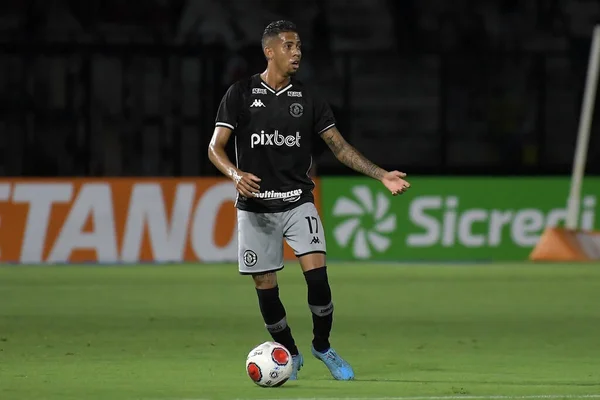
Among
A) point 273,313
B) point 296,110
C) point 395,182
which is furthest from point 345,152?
point 273,313

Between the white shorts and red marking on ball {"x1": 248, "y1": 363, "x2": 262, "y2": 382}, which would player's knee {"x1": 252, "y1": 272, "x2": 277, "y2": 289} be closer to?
the white shorts

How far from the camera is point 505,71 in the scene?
24859 mm

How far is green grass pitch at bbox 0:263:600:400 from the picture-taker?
28.6ft

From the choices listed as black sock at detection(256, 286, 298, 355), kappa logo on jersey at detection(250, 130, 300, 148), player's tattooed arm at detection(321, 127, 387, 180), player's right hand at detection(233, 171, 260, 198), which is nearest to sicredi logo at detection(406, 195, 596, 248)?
player's tattooed arm at detection(321, 127, 387, 180)

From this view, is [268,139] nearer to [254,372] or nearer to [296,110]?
[296,110]

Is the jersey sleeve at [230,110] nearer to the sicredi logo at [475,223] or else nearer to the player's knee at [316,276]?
the player's knee at [316,276]

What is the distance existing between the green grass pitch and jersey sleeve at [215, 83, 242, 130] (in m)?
1.61

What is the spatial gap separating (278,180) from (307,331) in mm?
3524

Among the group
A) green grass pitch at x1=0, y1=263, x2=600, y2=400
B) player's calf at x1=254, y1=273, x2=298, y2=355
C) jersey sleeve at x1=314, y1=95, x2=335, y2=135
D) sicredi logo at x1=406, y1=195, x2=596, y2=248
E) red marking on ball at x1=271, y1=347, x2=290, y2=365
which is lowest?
sicredi logo at x1=406, y1=195, x2=596, y2=248

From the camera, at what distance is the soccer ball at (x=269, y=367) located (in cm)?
863

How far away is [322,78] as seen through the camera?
80.4 ft

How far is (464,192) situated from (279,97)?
13114 mm

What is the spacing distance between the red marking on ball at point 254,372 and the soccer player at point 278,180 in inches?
19.9

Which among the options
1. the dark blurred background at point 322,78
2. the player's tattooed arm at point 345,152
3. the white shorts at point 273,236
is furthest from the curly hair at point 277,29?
the dark blurred background at point 322,78
